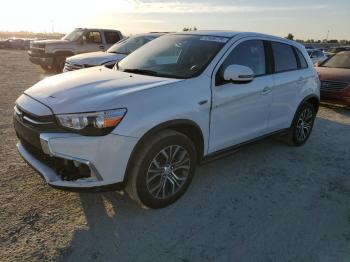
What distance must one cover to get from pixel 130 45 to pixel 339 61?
628 centimetres

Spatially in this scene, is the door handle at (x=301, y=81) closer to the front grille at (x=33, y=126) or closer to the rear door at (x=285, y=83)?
the rear door at (x=285, y=83)

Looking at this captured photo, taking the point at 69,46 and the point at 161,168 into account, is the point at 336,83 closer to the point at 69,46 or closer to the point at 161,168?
the point at 161,168

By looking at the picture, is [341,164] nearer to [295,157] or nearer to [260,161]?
[295,157]

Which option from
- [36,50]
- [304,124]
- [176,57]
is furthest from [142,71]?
[36,50]

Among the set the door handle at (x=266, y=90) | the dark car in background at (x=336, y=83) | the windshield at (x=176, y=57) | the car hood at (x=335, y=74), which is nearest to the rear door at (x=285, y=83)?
the door handle at (x=266, y=90)

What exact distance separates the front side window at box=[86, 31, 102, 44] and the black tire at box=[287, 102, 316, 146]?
1040 centimetres

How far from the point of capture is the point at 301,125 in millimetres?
5949

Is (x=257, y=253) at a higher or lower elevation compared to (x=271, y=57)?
lower

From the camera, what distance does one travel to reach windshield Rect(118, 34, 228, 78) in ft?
13.6

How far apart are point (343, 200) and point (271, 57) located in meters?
2.12

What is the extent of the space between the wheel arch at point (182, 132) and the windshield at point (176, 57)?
58 cm

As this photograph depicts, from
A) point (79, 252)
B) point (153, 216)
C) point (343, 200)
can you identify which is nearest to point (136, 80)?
point (153, 216)

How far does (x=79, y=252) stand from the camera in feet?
9.99

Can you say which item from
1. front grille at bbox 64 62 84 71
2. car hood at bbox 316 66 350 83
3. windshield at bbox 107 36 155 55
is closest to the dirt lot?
car hood at bbox 316 66 350 83
